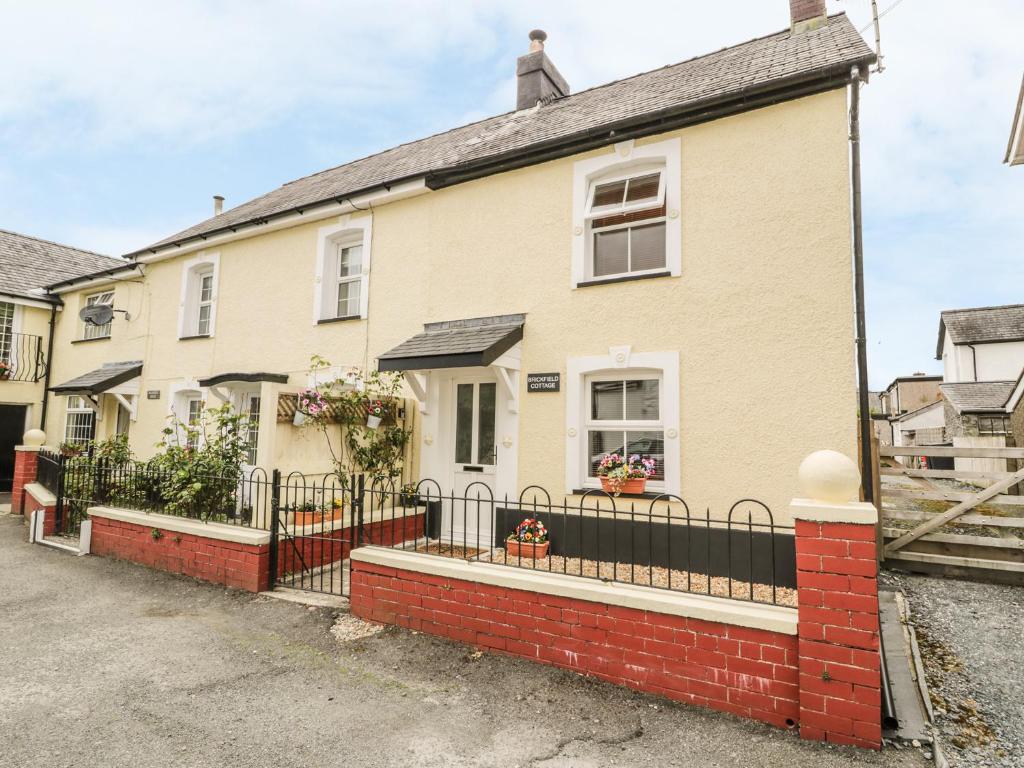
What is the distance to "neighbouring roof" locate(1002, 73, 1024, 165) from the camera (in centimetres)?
777

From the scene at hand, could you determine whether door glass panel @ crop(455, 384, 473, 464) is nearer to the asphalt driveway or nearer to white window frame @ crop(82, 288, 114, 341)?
the asphalt driveway

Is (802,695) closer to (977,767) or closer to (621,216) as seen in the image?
(977,767)

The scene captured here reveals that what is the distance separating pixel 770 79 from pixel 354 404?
20.8ft

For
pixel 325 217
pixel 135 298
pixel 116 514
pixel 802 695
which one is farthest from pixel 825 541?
pixel 135 298

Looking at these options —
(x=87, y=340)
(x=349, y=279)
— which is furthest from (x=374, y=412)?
(x=87, y=340)

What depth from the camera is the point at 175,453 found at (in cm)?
701

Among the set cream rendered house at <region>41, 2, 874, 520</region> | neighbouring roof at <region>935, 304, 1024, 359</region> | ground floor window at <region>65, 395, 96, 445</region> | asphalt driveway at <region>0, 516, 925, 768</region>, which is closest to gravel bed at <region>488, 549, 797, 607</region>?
cream rendered house at <region>41, 2, 874, 520</region>

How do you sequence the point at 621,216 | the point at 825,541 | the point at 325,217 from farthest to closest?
the point at 325,217
the point at 621,216
the point at 825,541

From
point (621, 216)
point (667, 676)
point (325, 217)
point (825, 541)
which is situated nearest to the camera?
point (825, 541)

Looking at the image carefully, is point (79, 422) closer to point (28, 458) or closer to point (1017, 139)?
point (28, 458)

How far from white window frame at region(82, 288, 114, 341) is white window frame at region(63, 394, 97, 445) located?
1538mm

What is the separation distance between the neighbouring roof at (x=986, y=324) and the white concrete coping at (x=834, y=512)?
2973cm

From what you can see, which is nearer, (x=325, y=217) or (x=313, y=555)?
(x=313, y=555)

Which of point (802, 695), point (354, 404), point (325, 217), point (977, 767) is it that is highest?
point (325, 217)
